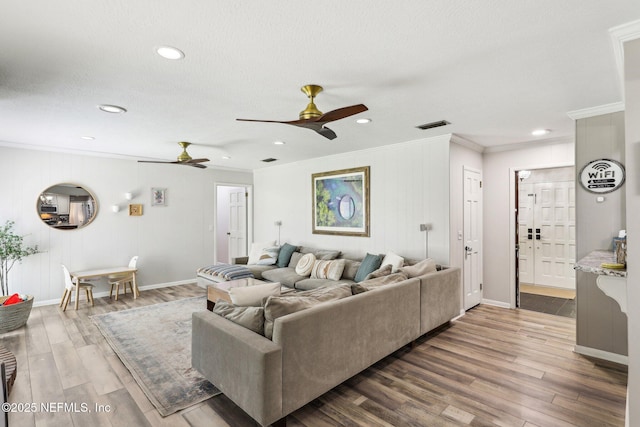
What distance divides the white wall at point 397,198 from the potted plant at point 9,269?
4135 mm

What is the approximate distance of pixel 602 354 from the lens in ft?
10.5

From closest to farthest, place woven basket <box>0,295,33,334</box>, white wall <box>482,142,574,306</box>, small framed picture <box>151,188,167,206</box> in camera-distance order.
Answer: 1. woven basket <box>0,295,33,334</box>
2. white wall <box>482,142,574,306</box>
3. small framed picture <box>151,188,167,206</box>

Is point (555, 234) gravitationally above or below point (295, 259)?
above

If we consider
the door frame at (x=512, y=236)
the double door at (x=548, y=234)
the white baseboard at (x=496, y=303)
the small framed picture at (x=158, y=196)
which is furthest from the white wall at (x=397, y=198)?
the double door at (x=548, y=234)

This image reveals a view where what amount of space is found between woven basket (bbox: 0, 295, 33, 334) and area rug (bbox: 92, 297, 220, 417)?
756 millimetres

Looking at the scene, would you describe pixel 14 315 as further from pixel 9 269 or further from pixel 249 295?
pixel 249 295

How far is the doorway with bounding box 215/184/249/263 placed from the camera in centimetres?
766

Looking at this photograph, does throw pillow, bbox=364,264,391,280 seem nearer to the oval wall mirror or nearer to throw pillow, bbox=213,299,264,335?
throw pillow, bbox=213,299,264,335

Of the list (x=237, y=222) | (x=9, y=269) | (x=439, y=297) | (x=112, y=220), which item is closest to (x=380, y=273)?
(x=439, y=297)

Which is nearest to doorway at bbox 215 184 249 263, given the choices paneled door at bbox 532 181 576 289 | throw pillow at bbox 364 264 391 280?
throw pillow at bbox 364 264 391 280

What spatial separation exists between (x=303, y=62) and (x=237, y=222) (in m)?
6.09

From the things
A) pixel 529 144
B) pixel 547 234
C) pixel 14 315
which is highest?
pixel 529 144

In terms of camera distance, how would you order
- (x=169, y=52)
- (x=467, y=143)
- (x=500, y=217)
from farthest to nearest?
(x=500, y=217), (x=467, y=143), (x=169, y=52)

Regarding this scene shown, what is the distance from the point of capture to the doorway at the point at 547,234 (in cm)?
584
